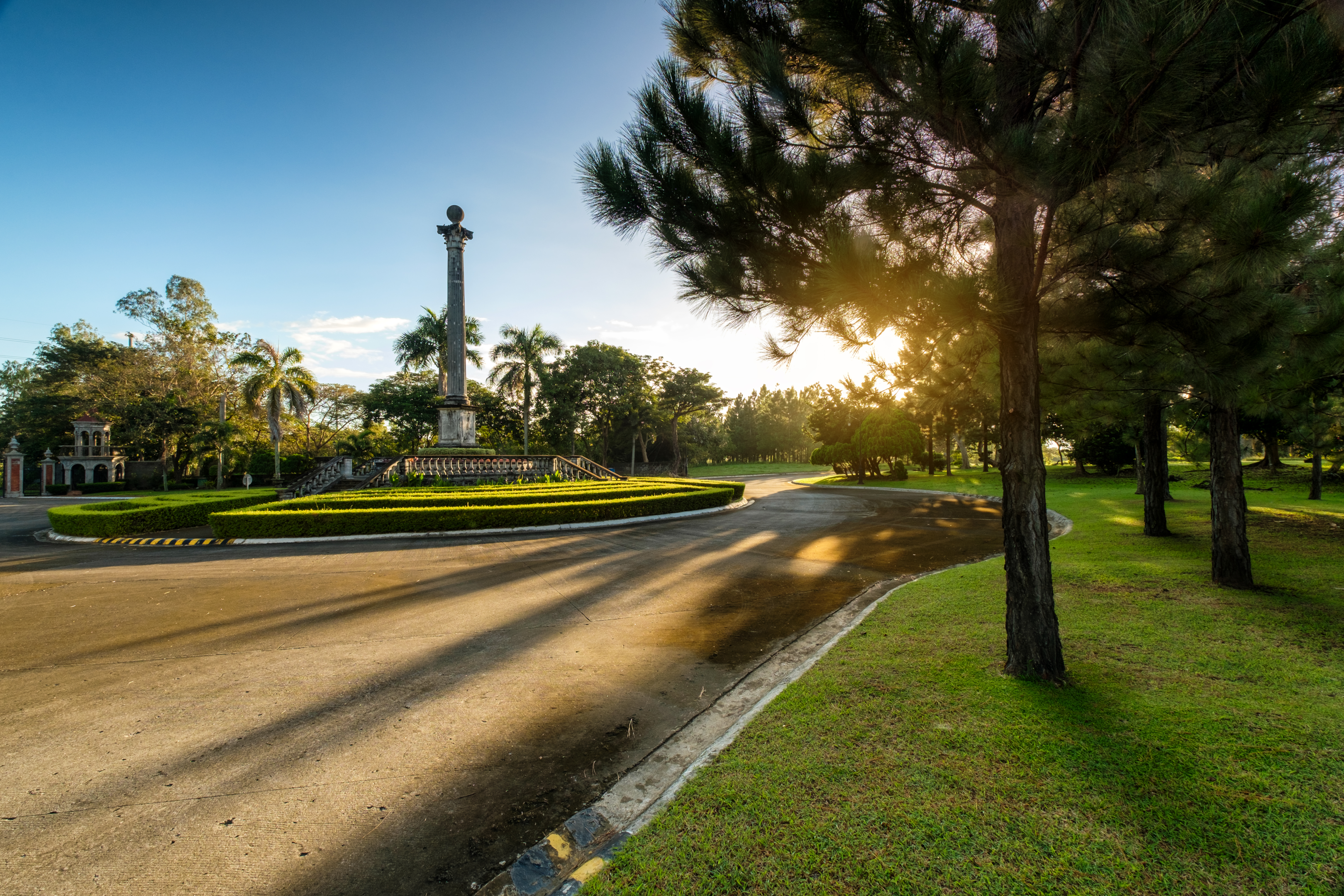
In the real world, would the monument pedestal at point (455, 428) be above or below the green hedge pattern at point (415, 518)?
above

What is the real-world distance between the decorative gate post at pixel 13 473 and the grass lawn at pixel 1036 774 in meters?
46.4

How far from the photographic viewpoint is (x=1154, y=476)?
10375mm

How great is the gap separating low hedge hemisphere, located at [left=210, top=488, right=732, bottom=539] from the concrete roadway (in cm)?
230

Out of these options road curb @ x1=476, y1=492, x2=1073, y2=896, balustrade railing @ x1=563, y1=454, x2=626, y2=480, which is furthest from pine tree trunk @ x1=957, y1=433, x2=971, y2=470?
→ road curb @ x1=476, y1=492, x2=1073, y2=896

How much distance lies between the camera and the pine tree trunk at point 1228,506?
261 inches

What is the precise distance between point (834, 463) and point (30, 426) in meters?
58.4

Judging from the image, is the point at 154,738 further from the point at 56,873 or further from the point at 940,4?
the point at 940,4

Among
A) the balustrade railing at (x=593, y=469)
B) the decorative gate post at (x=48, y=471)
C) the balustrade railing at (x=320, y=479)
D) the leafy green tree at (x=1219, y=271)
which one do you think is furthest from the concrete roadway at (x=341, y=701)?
the decorative gate post at (x=48, y=471)

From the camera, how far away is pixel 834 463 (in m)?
38.0

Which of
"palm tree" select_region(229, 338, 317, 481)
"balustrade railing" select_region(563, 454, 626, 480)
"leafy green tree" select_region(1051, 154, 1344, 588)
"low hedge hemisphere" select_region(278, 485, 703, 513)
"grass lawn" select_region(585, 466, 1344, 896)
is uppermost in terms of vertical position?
"palm tree" select_region(229, 338, 317, 481)

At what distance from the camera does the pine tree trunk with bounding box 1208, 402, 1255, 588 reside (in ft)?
21.8

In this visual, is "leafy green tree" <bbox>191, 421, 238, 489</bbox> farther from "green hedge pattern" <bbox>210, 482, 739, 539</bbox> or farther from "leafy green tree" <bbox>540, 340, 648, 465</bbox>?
"green hedge pattern" <bbox>210, 482, 739, 539</bbox>

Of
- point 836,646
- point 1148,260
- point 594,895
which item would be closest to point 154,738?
point 594,895

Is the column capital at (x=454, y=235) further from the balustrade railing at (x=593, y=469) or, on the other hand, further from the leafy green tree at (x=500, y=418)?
the leafy green tree at (x=500, y=418)
